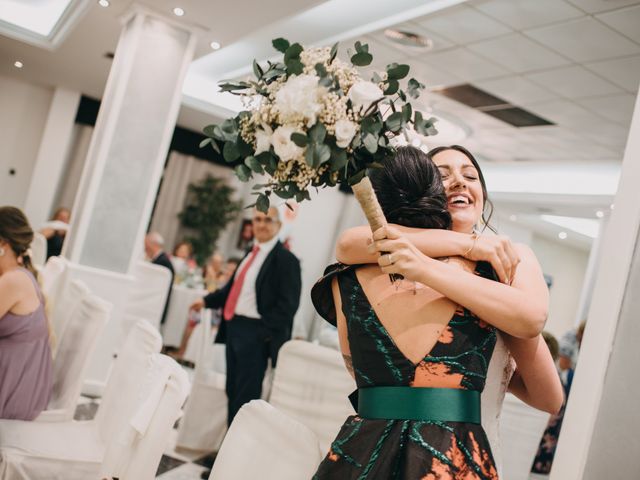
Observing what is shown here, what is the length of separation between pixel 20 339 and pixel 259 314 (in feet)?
5.29

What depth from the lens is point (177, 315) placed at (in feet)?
26.4

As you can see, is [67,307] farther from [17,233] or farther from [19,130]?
[19,130]

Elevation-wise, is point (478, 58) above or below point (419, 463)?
above

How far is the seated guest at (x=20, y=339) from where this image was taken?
8.89ft

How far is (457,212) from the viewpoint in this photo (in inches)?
54.1

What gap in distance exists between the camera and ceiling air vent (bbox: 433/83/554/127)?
252 inches

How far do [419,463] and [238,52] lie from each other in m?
7.16

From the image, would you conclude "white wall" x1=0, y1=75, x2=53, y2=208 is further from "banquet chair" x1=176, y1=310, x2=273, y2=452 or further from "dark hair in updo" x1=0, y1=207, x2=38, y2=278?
"dark hair in updo" x1=0, y1=207, x2=38, y2=278

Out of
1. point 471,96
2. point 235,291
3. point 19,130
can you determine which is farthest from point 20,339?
point 19,130

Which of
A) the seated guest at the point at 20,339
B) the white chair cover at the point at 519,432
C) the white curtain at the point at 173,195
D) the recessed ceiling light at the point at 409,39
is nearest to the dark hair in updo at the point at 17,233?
the seated guest at the point at 20,339

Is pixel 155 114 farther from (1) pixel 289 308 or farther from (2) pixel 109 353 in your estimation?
(1) pixel 289 308

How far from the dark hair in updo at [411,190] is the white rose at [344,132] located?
0.18 metres

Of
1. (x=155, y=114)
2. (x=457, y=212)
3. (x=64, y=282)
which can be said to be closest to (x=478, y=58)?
(x=155, y=114)

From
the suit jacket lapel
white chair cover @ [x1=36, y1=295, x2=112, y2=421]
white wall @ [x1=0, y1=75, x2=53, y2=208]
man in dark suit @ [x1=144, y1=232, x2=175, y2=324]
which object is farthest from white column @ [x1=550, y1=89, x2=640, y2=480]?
white wall @ [x1=0, y1=75, x2=53, y2=208]
